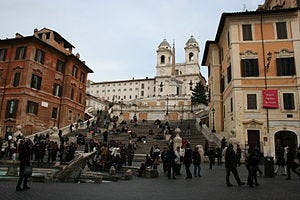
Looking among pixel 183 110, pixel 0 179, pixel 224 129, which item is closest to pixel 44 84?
pixel 224 129

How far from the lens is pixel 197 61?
Result: 107688mm

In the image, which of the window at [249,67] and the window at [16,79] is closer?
the window at [249,67]

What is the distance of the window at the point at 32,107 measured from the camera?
32.8m

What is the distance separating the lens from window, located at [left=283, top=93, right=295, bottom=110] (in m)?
24.3

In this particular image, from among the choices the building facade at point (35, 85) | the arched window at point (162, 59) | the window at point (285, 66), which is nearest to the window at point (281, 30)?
the window at point (285, 66)

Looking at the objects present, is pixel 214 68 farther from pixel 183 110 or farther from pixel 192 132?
pixel 183 110

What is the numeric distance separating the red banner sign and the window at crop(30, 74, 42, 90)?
27148 millimetres

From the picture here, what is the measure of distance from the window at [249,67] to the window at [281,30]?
134 inches

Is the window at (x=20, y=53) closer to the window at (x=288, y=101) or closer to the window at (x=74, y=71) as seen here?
the window at (x=74, y=71)

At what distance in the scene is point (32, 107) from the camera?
3344 centimetres

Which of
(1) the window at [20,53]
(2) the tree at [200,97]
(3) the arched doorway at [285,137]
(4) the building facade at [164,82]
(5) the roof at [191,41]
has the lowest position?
(3) the arched doorway at [285,137]

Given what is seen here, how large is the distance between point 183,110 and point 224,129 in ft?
87.9

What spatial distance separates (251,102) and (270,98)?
168cm

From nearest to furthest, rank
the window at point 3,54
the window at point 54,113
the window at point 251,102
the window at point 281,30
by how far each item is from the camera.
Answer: the window at point 251,102
the window at point 281,30
the window at point 3,54
the window at point 54,113
